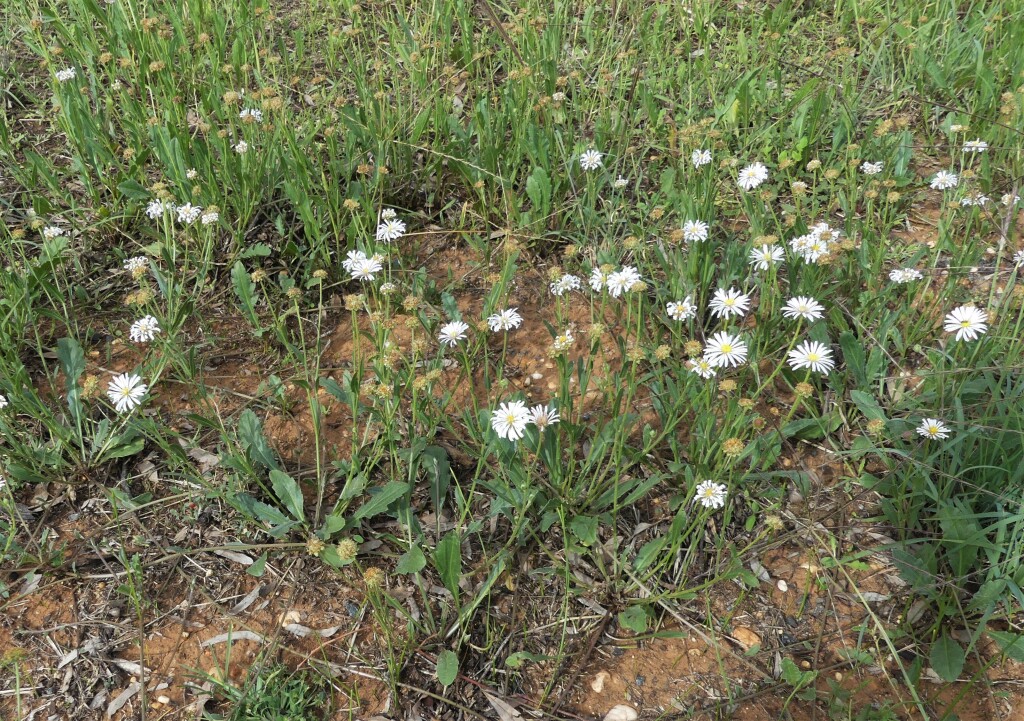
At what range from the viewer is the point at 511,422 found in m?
2.02

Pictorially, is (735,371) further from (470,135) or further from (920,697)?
(470,135)

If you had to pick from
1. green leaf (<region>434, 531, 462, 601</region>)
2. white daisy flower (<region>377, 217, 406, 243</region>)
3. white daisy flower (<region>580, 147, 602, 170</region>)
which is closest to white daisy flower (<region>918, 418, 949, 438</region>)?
green leaf (<region>434, 531, 462, 601</region>)

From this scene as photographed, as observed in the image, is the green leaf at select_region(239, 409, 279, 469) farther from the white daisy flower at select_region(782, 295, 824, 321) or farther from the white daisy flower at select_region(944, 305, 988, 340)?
the white daisy flower at select_region(944, 305, 988, 340)

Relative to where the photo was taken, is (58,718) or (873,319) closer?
(58,718)

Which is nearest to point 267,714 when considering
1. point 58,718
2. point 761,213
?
point 58,718

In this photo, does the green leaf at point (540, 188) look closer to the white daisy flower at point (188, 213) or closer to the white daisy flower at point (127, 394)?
the white daisy flower at point (188, 213)

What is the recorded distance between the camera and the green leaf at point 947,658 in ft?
6.15

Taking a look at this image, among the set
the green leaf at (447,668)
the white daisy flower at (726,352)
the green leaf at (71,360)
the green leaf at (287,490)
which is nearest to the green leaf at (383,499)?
the green leaf at (287,490)

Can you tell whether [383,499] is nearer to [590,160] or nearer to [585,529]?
[585,529]

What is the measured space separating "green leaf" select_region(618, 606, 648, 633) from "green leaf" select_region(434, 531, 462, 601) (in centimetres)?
42

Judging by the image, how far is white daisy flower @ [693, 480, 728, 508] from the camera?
6.35 feet

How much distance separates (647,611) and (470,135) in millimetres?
2000

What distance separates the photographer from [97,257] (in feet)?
9.77

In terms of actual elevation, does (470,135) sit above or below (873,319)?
above
